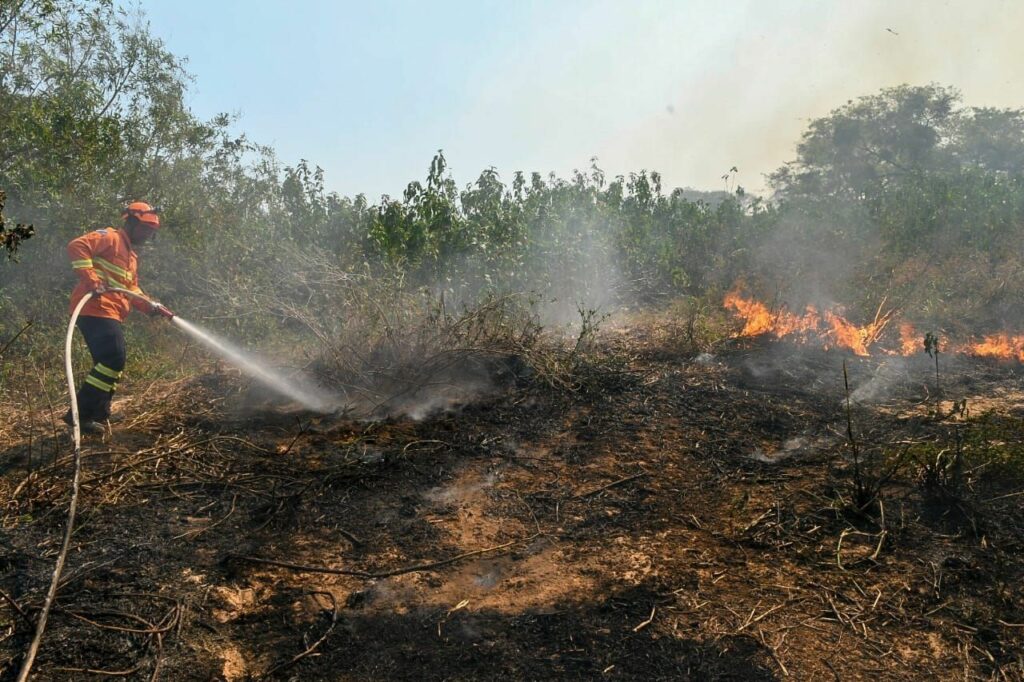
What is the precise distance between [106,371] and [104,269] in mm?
903

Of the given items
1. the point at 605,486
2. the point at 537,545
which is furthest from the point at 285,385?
the point at 537,545

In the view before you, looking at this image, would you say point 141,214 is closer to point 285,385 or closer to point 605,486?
point 285,385

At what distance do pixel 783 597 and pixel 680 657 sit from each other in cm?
72

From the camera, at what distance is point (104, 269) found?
17.7 feet

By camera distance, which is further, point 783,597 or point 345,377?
point 345,377

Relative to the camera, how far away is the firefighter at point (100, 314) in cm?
522

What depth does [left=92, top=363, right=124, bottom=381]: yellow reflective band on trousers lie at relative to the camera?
17.3 ft

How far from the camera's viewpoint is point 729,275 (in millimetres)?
10602

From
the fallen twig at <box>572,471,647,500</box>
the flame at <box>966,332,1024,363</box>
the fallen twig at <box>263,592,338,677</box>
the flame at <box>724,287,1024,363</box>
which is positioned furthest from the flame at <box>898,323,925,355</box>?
the fallen twig at <box>263,592,338,677</box>

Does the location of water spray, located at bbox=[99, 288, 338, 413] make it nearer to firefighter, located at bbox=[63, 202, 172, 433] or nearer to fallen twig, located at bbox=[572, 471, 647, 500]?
firefighter, located at bbox=[63, 202, 172, 433]

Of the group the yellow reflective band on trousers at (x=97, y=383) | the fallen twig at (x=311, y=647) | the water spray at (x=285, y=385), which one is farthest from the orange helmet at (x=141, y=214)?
the fallen twig at (x=311, y=647)

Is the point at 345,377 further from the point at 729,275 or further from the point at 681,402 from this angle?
the point at 729,275

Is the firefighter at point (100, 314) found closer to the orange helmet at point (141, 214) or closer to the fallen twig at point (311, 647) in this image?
the orange helmet at point (141, 214)

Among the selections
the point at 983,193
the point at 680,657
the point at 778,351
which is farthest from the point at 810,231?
the point at 680,657
